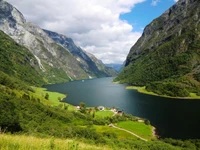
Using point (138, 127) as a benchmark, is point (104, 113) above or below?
above

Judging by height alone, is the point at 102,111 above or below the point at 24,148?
below

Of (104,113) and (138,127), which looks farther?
(104,113)

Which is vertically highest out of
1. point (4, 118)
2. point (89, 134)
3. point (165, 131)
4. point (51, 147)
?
point (51, 147)

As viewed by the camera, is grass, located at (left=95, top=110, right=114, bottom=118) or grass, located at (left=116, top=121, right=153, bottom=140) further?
grass, located at (left=95, top=110, right=114, bottom=118)

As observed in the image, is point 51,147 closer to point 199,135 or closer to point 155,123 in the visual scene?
point 199,135

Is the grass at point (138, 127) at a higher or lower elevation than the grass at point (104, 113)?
lower

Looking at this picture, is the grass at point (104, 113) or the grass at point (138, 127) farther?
the grass at point (104, 113)

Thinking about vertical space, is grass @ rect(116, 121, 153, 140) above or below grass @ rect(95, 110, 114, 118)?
below

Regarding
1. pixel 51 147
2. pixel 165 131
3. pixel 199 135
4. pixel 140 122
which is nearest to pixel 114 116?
pixel 140 122
